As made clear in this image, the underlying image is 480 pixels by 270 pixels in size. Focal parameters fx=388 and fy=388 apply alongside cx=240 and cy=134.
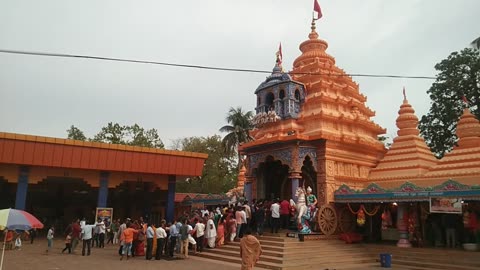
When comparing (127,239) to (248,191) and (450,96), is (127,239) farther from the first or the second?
(450,96)

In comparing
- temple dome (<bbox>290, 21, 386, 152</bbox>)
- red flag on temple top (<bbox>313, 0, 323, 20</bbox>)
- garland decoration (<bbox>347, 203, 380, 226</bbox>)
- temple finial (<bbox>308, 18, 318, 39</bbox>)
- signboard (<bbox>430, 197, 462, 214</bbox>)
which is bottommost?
garland decoration (<bbox>347, 203, 380, 226</bbox>)

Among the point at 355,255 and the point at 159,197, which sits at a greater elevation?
the point at 159,197

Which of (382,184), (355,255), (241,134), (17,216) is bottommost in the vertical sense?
(355,255)

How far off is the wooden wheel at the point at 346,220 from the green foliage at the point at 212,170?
20.6 metres

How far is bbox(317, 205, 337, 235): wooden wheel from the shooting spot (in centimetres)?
1508

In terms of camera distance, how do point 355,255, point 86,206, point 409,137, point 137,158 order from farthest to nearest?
point 86,206, point 137,158, point 409,137, point 355,255

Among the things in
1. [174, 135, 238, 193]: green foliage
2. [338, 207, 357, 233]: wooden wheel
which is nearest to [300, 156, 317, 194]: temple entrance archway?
[338, 207, 357, 233]: wooden wheel

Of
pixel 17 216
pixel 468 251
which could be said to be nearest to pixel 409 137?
pixel 468 251

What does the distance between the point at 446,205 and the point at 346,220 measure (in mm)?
4448

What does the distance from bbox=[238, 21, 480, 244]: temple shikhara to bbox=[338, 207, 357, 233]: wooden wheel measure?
1.6 inches

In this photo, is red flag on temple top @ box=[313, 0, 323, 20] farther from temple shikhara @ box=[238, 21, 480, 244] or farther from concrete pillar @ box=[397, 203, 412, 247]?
concrete pillar @ box=[397, 203, 412, 247]

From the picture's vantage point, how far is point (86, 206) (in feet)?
98.8

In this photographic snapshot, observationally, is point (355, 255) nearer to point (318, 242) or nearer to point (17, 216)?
point (318, 242)

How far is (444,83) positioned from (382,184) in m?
10.6
